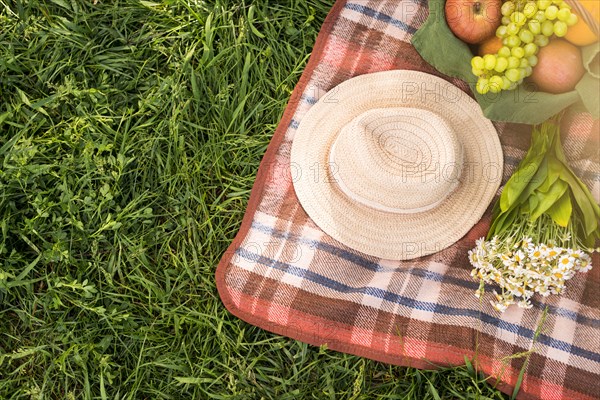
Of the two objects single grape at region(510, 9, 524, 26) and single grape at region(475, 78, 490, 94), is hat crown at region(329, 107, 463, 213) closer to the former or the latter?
single grape at region(475, 78, 490, 94)

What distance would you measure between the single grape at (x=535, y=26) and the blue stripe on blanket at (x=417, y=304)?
0.91 meters

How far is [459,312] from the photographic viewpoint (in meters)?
2.10

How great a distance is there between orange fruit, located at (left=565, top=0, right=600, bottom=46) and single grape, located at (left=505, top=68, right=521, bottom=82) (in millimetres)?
203

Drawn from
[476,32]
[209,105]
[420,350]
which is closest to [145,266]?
[209,105]

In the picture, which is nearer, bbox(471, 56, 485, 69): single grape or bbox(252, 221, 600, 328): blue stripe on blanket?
bbox(471, 56, 485, 69): single grape

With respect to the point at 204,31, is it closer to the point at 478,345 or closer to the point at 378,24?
the point at 378,24

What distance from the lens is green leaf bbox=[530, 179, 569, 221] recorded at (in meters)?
1.98

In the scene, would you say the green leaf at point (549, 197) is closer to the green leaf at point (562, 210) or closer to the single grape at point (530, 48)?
the green leaf at point (562, 210)

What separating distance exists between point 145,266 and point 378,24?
4.01ft

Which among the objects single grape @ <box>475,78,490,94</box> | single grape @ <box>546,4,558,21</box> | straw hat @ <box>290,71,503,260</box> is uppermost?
single grape @ <box>546,4,558,21</box>

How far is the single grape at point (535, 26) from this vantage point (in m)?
1.93

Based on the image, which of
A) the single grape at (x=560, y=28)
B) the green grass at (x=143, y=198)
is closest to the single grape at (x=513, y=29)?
the single grape at (x=560, y=28)

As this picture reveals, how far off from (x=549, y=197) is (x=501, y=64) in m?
0.44

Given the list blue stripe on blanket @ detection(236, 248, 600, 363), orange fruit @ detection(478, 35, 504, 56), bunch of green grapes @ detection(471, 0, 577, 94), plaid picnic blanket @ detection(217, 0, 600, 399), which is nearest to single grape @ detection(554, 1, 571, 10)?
bunch of green grapes @ detection(471, 0, 577, 94)
